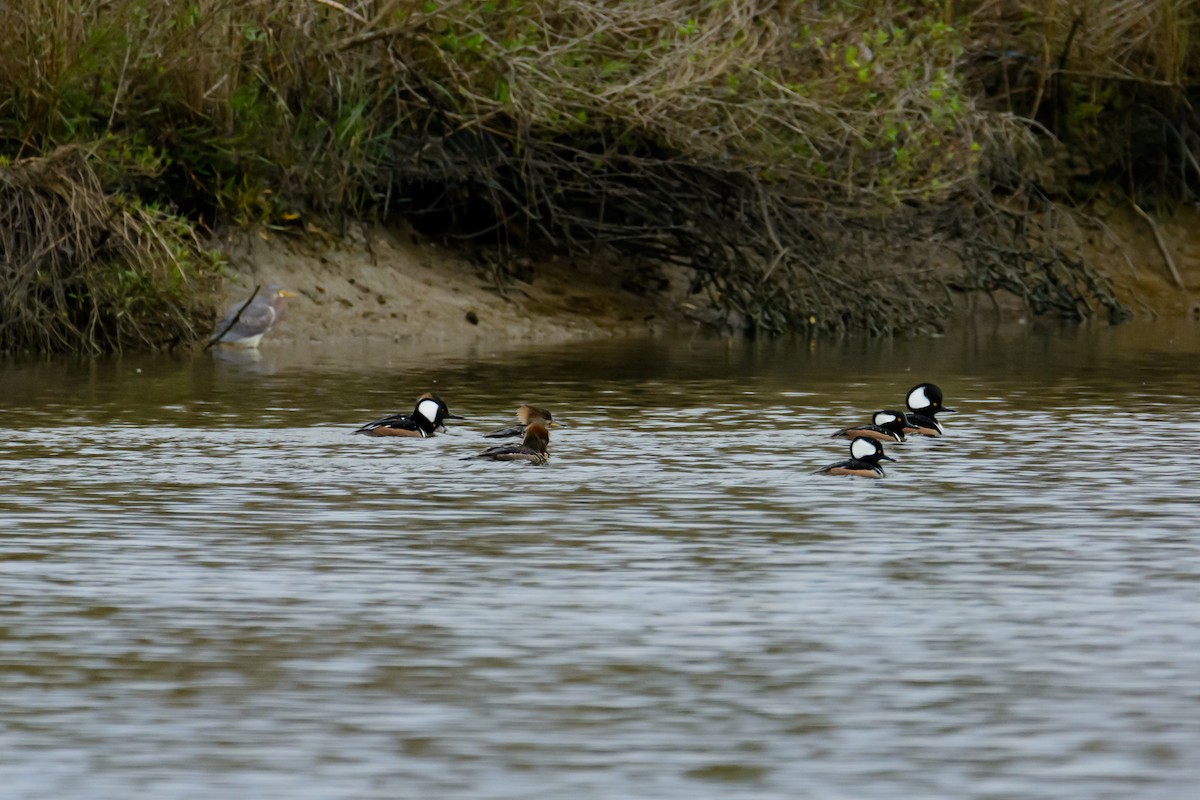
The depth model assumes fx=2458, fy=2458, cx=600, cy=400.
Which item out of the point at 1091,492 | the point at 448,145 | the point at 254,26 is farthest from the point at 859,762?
the point at 448,145

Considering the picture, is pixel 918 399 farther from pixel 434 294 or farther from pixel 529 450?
pixel 434 294

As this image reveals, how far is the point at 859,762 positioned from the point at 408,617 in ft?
7.65

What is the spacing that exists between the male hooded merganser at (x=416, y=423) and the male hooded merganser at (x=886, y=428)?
7.47 ft

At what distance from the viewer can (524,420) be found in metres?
14.1

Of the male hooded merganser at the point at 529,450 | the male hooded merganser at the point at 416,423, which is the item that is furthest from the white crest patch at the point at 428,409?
the male hooded merganser at the point at 529,450

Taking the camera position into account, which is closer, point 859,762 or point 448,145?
point 859,762

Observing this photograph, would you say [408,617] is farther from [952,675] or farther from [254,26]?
[254,26]

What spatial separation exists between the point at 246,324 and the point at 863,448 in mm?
10482

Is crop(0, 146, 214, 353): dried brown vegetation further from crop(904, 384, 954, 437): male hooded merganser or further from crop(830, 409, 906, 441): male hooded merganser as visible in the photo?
Result: crop(830, 409, 906, 441): male hooded merganser

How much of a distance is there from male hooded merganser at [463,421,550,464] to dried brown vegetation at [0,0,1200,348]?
9.24 meters

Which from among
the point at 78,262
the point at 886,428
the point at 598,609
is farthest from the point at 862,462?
the point at 78,262

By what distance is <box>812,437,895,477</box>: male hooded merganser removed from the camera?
12070 mm

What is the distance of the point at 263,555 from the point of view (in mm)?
9492

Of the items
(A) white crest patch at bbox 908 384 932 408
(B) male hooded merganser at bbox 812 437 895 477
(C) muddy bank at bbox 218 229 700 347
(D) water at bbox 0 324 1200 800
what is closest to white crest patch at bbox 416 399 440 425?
(D) water at bbox 0 324 1200 800
